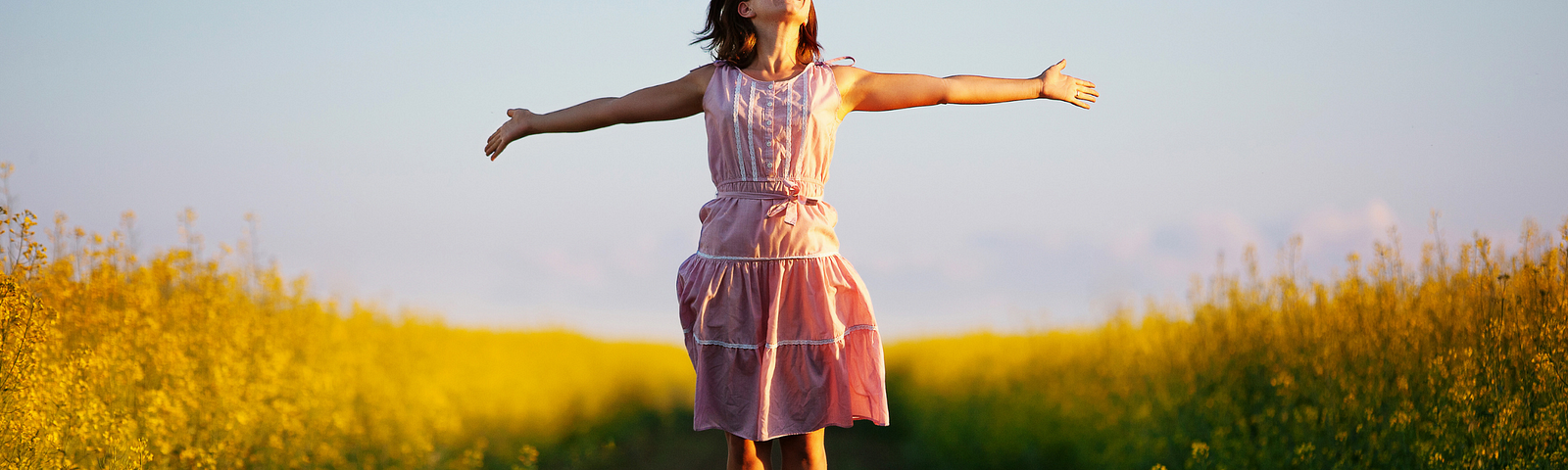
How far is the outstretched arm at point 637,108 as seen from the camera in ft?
9.78

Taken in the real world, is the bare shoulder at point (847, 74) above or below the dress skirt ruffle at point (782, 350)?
above

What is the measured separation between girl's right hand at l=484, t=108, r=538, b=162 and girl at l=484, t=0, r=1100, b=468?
0.38 metres

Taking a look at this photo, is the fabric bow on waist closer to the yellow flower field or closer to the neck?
the neck

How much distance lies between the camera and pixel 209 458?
13.0ft

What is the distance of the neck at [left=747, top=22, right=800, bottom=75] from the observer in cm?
294

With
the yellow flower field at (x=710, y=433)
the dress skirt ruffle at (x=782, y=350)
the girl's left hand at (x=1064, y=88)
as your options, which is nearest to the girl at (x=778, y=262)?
the dress skirt ruffle at (x=782, y=350)

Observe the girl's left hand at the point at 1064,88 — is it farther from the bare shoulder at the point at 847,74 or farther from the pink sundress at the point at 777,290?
the pink sundress at the point at 777,290

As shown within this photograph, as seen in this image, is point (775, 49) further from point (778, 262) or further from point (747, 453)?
point (747, 453)

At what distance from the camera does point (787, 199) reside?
2.85 meters

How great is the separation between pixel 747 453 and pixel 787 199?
0.72 meters

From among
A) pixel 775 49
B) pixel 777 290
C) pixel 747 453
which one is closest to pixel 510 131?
pixel 775 49

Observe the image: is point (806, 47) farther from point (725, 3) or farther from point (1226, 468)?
point (1226, 468)

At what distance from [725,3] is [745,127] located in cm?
45

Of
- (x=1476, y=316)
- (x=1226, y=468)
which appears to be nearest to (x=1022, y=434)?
(x=1226, y=468)
